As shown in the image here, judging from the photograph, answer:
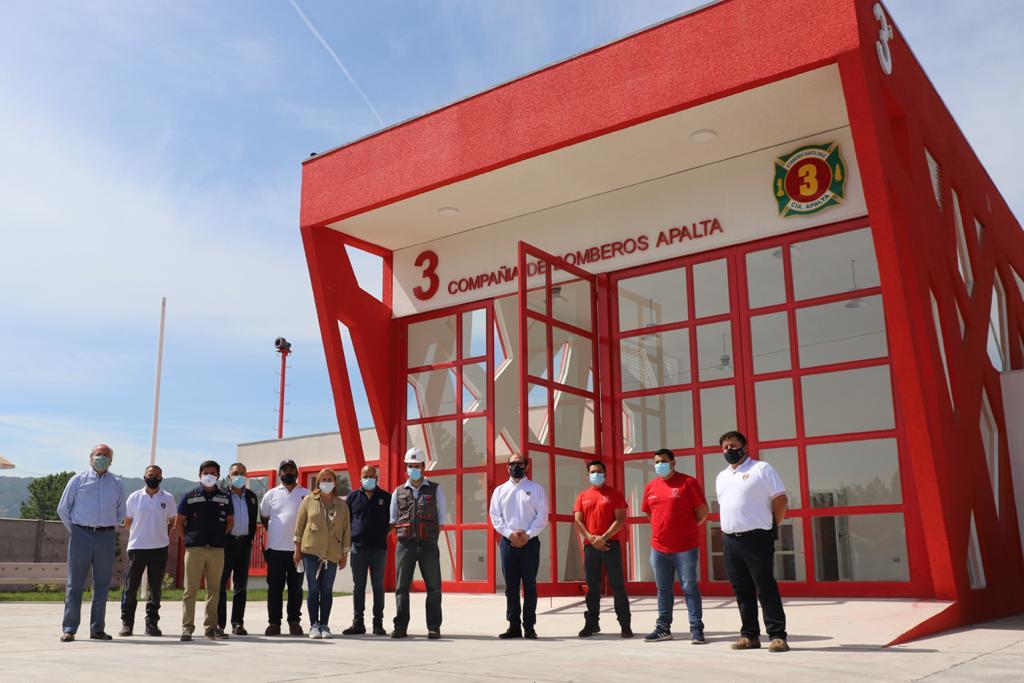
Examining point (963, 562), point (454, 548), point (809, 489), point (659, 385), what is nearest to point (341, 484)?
point (454, 548)

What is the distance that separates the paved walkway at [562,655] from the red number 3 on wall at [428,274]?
20.1 ft

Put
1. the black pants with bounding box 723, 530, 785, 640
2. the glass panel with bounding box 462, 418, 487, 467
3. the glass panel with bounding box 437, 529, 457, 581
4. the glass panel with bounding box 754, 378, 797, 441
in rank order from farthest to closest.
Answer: the glass panel with bounding box 462, 418, 487, 467
the glass panel with bounding box 437, 529, 457, 581
the glass panel with bounding box 754, 378, 797, 441
the black pants with bounding box 723, 530, 785, 640

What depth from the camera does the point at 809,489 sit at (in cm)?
1109

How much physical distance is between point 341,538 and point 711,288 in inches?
234

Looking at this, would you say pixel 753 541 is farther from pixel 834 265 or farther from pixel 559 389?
pixel 559 389

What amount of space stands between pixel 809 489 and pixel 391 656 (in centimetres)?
604

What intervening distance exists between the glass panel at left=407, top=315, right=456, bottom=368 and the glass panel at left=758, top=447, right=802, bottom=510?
527 cm

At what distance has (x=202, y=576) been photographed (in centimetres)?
851

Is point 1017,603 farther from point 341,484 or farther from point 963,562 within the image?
point 341,484

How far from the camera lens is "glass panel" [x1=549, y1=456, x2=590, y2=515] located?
39.9 ft

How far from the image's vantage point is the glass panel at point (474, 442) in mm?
14000

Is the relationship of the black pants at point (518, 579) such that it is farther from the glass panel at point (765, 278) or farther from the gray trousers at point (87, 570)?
the glass panel at point (765, 278)

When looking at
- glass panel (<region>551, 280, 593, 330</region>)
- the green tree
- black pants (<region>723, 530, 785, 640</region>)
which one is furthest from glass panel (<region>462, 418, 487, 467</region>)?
the green tree

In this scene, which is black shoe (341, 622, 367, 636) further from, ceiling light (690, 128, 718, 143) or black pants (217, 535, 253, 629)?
ceiling light (690, 128, 718, 143)
